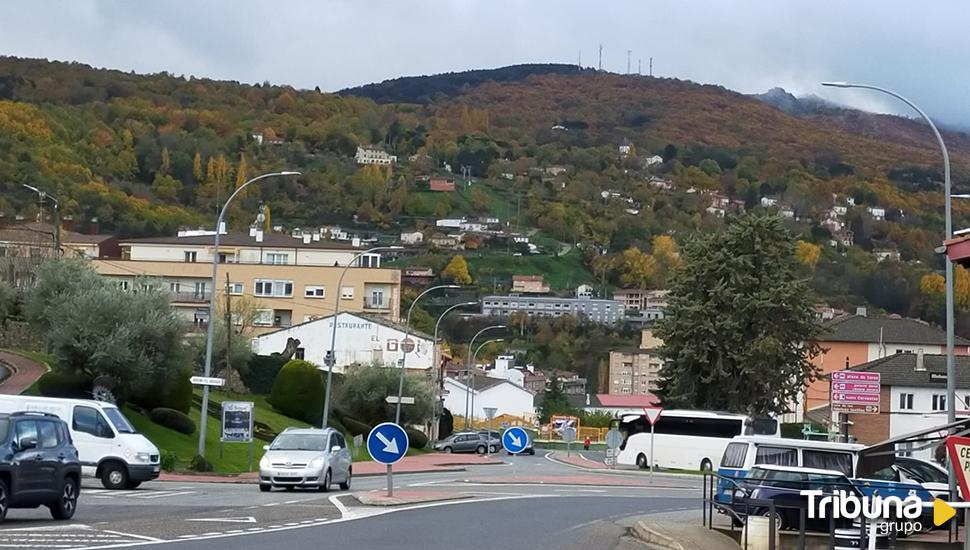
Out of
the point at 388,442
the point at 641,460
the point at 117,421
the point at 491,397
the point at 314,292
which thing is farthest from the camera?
the point at 491,397

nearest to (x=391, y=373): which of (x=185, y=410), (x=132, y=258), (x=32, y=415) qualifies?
(x=185, y=410)

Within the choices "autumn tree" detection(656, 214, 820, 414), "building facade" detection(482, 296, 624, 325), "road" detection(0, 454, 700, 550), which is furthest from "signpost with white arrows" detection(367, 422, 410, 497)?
"building facade" detection(482, 296, 624, 325)

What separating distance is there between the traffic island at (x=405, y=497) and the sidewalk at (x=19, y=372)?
59.5 feet

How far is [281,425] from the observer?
227 feet

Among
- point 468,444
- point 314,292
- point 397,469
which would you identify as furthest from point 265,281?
point 397,469

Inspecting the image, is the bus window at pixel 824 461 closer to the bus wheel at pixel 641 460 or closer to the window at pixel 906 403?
the bus wheel at pixel 641 460

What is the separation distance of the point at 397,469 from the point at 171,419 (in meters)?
8.70

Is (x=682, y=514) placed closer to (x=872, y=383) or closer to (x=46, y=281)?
(x=872, y=383)

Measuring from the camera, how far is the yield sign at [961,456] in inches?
548

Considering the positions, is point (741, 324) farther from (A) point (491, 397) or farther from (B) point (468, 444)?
(A) point (491, 397)

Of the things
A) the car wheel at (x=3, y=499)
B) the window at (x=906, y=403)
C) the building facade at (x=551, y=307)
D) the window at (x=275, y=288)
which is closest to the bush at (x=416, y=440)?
the window at (x=906, y=403)

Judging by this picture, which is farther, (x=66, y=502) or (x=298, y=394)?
(x=298, y=394)

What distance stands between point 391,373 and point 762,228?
22601 millimetres

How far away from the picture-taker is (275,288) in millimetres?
112812
